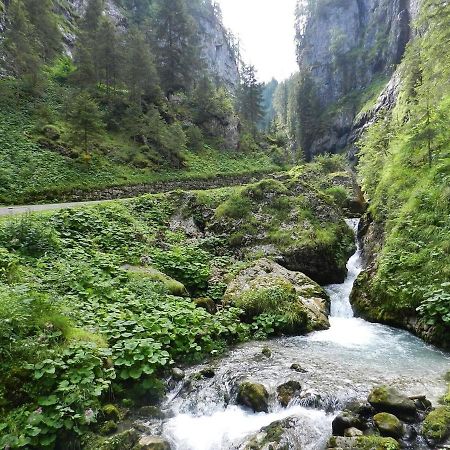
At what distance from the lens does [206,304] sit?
437 inches

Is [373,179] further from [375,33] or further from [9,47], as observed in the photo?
[375,33]

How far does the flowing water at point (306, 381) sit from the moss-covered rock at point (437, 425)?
0.74 m

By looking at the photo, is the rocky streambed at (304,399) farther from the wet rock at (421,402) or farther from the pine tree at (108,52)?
the pine tree at (108,52)

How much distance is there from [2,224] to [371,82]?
266 ft

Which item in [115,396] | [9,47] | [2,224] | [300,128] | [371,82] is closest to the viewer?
[115,396]

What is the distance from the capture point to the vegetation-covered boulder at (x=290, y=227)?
15.6m

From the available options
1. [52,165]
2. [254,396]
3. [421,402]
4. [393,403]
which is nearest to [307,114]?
[52,165]

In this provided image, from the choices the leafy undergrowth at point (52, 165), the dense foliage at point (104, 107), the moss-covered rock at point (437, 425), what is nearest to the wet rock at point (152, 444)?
the moss-covered rock at point (437, 425)

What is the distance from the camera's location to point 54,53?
44562mm

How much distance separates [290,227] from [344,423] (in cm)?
1145

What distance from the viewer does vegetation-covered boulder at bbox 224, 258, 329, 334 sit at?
10.8m

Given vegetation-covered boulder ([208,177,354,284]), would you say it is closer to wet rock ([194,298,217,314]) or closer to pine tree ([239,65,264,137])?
wet rock ([194,298,217,314])

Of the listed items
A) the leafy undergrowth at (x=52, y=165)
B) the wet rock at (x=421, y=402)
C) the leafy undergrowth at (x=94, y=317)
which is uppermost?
the leafy undergrowth at (x=52, y=165)

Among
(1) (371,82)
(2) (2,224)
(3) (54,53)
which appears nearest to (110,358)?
(2) (2,224)
